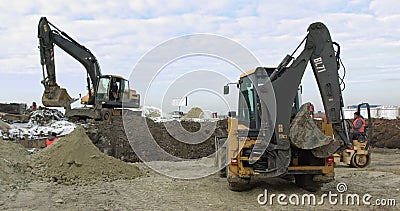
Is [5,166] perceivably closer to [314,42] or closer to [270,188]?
[270,188]

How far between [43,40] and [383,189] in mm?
13703

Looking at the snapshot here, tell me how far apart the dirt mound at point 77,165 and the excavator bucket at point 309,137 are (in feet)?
13.6

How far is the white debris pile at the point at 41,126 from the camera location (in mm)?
15434

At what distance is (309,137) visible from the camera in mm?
6820

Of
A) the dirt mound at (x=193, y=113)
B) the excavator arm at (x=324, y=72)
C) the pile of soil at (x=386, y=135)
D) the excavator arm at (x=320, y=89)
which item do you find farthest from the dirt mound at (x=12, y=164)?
the dirt mound at (x=193, y=113)

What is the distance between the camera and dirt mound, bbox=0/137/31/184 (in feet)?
26.1

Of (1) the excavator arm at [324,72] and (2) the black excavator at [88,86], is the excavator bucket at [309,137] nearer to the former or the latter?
(1) the excavator arm at [324,72]

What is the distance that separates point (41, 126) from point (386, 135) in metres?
16.3

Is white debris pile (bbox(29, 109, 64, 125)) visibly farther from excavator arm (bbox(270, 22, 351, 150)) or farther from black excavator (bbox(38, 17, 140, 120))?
excavator arm (bbox(270, 22, 351, 150))

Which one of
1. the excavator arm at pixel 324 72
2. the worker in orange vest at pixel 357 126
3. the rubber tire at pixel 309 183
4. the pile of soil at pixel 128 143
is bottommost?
the rubber tire at pixel 309 183

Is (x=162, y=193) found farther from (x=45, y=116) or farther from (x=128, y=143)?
(x=45, y=116)

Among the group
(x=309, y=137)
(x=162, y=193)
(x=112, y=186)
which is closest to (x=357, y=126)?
(x=309, y=137)

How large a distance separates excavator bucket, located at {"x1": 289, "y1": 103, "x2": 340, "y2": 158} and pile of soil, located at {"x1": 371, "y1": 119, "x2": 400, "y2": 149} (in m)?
14.3

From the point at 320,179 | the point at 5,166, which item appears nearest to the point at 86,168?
the point at 5,166
